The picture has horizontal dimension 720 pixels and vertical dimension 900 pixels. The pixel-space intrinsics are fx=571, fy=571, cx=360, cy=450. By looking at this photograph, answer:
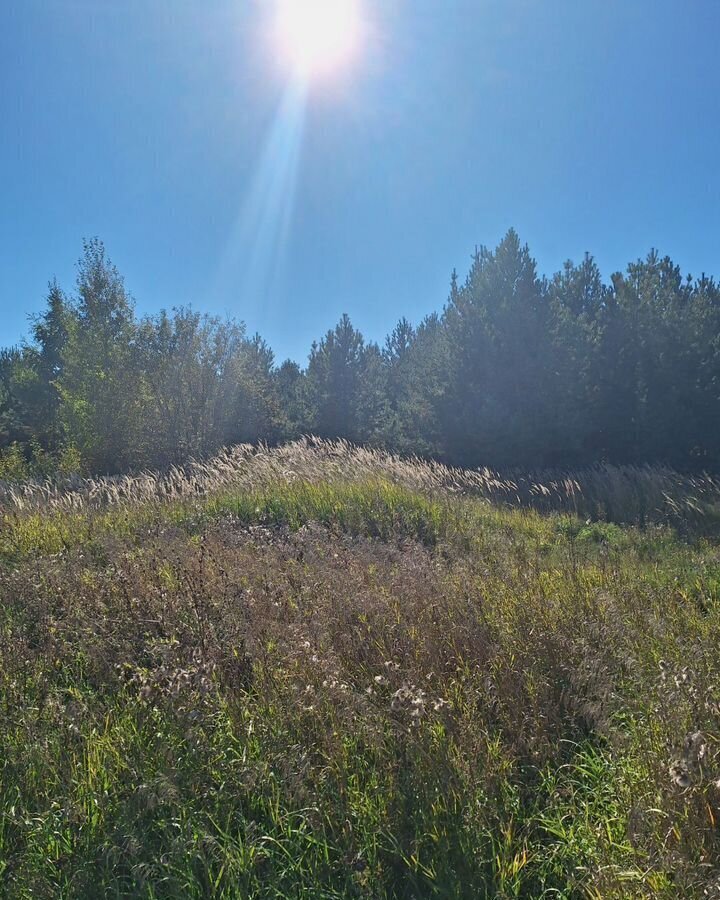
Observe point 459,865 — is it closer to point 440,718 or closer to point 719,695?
point 440,718

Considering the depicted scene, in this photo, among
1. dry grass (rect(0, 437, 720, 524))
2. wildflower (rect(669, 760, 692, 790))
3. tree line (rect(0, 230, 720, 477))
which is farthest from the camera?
tree line (rect(0, 230, 720, 477))

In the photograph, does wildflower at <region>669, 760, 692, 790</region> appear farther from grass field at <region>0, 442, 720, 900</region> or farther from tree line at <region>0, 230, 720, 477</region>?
tree line at <region>0, 230, 720, 477</region>

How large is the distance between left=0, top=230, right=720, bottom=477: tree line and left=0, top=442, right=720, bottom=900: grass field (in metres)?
12.6

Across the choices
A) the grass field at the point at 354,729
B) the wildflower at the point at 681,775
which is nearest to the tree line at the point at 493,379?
the grass field at the point at 354,729

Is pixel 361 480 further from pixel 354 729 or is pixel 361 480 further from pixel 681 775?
pixel 681 775

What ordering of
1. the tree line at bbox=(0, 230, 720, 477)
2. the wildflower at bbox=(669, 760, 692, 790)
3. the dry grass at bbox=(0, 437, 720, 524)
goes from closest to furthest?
the wildflower at bbox=(669, 760, 692, 790) → the dry grass at bbox=(0, 437, 720, 524) → the tree line at bbox=(0, 230, 720, 477)

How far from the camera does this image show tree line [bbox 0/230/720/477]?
55.3ft

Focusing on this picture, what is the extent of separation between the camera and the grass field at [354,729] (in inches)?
77.1

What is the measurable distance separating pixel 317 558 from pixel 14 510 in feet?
15.5

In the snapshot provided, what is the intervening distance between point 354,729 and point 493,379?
1727 cm

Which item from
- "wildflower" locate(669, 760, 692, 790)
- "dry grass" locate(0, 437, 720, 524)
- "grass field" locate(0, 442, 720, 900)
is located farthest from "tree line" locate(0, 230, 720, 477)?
"wildflower" locate(669, 760, 692, 790)

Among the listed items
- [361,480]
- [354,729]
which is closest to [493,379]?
[361,480]

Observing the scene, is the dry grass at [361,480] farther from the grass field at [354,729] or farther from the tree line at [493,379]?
the tree line at [493,379]

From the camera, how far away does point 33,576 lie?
14.6 ft
